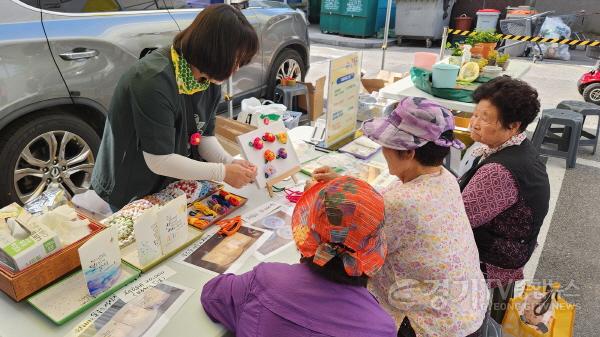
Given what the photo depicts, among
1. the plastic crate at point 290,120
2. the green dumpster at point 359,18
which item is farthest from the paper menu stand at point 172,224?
the green dumpster at point 359,18

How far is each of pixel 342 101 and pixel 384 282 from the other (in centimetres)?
135

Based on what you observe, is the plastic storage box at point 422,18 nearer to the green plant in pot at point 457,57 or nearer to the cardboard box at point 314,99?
the green plant in pot at point 457,57

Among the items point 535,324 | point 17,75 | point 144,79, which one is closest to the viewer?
point 144,79

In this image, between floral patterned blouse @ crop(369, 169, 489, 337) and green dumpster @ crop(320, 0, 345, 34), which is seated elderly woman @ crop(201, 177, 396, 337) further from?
green dumpster @ crop(320, 0, 345, 34)

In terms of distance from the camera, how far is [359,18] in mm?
11539

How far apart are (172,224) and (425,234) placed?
85 cm

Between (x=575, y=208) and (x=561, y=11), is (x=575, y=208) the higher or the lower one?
the lower one

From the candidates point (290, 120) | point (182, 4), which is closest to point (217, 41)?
point (290, 120)

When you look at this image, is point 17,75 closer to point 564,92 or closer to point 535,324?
point 535,324

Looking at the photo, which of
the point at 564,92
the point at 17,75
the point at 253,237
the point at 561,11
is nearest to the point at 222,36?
the point at 253,237

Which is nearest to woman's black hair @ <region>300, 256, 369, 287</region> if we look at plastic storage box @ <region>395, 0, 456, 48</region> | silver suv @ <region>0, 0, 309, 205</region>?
silver suv @ <region>0, 0, 309, 205</region>

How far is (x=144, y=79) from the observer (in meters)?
1.62

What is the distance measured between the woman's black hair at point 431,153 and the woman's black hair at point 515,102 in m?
0.71

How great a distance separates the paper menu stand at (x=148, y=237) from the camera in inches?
56.0
